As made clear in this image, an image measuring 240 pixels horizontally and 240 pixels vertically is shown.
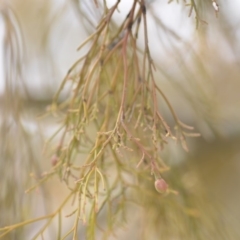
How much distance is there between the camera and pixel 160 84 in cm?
79

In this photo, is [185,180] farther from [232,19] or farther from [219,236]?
[232,19]

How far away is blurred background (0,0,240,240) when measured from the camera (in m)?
0.62

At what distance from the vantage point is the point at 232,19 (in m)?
0.68

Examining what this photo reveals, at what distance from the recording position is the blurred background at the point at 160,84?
616mm

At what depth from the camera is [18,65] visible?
2.10 feet

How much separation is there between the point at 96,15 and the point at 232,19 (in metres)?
0.22

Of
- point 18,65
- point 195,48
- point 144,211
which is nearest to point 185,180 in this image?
point 144,211

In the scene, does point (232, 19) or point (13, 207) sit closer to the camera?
point (13, 207)

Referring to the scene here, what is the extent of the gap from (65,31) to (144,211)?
38 cm

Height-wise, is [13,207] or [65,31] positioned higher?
[65,31]

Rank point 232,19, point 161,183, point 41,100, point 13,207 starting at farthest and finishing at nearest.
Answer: point 41,100 < point 232,19 < point 13,207 < point 161,183

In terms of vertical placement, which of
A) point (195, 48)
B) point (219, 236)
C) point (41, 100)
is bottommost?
point (219, 236)

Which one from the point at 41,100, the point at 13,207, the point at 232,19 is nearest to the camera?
the point at 13,207

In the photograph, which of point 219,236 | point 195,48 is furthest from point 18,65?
point 219,236
